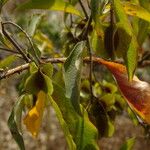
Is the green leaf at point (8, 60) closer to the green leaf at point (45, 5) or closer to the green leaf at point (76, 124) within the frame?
the green leaf at point (45, 5)

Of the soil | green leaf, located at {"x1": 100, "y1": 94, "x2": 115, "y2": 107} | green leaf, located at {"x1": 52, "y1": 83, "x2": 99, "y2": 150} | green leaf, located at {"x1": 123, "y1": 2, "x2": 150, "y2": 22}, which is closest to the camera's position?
green leaf, located at {"x1": 52, "y1": 83, "x2": 99, "y2": 150}

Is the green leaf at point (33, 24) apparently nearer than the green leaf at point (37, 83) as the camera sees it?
No

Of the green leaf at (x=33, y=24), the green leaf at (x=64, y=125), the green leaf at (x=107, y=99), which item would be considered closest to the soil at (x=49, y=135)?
the green leaf at (x=33, y=24)

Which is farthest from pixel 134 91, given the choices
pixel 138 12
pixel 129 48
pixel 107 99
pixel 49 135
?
pixel 49 135

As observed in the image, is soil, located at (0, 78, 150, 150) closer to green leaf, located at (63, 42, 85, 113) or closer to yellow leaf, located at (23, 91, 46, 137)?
yellow leaf, located at (23, 91, 46, 137)

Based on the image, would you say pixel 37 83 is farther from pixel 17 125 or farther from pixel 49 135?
pixel 49 135

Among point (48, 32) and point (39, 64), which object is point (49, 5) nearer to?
point (39, 64)

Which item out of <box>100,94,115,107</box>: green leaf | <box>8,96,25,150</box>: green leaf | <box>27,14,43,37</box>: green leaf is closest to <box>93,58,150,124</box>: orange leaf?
<box>8,96,25,150</box>: green leaf
